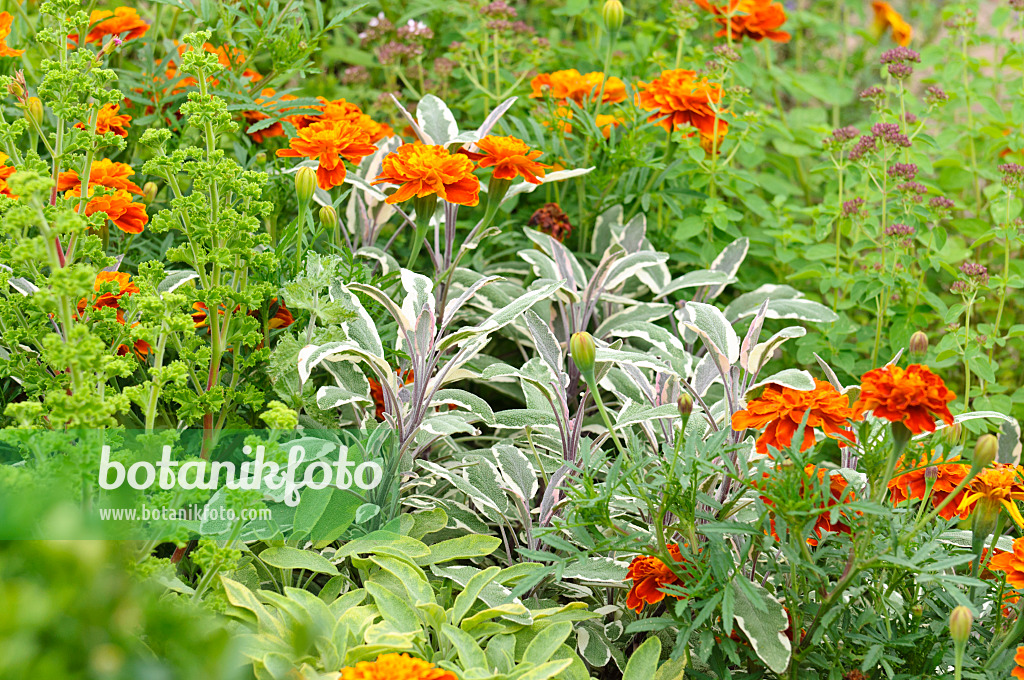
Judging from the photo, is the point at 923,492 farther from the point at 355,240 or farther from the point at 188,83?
the point at 188,83

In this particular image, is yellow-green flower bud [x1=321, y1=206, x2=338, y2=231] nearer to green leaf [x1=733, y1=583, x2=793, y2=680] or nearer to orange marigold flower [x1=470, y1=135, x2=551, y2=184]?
orange marigold flower [x1=470, y1=135, x2=551, y2=184]

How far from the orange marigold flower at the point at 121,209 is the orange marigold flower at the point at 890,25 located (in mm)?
2123

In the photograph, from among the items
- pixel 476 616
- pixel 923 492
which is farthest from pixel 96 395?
pixel 923 492

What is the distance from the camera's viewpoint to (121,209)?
1.21m

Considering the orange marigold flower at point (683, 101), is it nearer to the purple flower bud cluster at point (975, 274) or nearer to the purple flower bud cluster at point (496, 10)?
the purple flower bud cluster at point (496, 10)

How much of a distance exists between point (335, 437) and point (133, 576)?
1.26 feet

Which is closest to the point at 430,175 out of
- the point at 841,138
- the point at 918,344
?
the point at 918,344

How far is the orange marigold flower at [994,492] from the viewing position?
0.92 metres

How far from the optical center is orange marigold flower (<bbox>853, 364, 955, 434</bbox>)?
2.58ft

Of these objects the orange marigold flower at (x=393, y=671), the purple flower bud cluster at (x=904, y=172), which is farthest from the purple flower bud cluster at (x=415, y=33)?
the orange marigold flower at (x=393, y=671)

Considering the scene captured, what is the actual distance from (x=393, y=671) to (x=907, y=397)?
1.73 feet

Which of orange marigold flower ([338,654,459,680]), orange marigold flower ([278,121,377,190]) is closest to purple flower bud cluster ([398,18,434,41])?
orange marigold flower ([278,121,377,190])

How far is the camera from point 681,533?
3.22ft

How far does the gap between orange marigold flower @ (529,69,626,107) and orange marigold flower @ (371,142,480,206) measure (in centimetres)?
55
